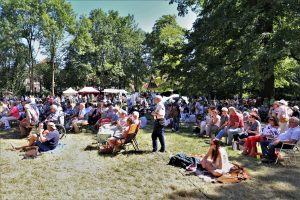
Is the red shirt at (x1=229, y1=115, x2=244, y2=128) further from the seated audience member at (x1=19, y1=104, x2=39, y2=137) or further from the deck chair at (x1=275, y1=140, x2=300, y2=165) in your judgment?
the seated audience member at (x1=19, y1=104, x2=39, y2=137)

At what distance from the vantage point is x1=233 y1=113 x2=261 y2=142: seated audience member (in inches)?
414

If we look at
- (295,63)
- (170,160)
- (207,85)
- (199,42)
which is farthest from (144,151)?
(295,63)

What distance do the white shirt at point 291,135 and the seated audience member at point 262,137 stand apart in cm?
49

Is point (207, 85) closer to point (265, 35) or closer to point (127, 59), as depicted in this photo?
point (265, 35)

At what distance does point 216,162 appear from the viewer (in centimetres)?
787

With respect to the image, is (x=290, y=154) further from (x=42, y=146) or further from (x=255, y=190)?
(x=42, y=146)

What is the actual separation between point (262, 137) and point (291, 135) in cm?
96

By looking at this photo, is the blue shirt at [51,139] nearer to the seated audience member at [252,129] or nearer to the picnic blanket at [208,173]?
the picnic blanket at [208,173]

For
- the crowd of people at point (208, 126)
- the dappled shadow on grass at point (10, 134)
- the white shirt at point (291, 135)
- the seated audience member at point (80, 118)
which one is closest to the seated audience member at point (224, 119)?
the crowd of people at point (208, 126)

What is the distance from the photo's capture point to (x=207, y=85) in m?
19.8

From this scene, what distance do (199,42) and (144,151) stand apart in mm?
12410

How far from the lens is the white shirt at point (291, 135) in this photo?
28.8 feet

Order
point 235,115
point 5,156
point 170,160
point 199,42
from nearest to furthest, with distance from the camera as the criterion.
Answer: point 170,160 < point 5,156 < point 235,115 < point 199,42

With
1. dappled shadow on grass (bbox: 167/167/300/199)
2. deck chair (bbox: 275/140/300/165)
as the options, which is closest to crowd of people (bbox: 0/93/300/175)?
deck chair (bbox: 275/140/300/165)
